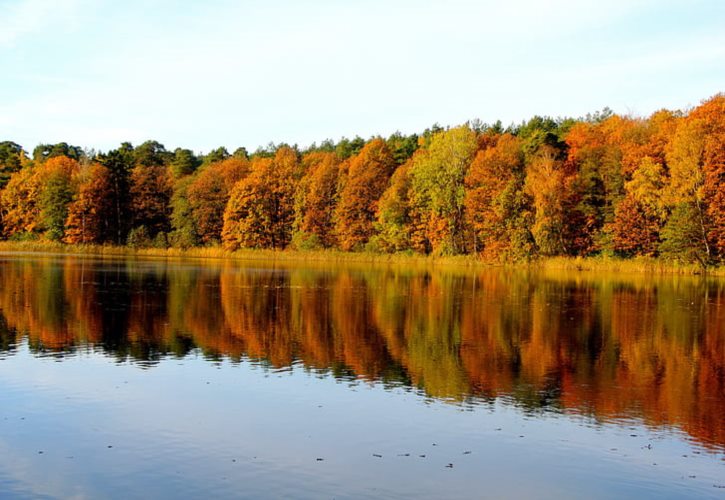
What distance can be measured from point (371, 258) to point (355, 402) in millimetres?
64848

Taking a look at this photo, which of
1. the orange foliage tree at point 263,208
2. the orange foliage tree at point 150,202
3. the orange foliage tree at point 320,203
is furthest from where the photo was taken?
the orange foliage tree at point 150,202

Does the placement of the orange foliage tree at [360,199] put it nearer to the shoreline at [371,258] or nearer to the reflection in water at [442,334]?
the shoreline at [371,258]

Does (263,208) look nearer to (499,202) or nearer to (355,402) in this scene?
(499,202)

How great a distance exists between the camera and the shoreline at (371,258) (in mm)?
59688

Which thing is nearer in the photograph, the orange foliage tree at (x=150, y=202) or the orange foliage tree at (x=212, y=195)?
the orange foliage tree at (x=212, y=195)

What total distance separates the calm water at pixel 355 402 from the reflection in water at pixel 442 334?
0.11 m

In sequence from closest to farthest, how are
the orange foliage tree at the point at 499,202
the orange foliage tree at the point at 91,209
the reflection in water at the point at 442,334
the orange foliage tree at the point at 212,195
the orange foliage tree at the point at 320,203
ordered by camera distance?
the reflection in water at the point at 442,334
the orange foliage tree at the point at 499,202
the orange foliage tree at the point at 320,203
the orange foliage tree at the point at 212,195
the orange foliage tree at the point at 91,209

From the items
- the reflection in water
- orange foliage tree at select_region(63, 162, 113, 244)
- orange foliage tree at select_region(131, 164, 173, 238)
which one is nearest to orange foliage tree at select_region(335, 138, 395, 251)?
orange foliage tree at select_region(131, 164, 173, 238)

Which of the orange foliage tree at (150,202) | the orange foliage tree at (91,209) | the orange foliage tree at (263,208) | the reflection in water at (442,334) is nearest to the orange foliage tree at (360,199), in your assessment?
the orange foliage tree at (263,208)

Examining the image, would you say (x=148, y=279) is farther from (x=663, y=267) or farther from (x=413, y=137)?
(x=413, y=137)

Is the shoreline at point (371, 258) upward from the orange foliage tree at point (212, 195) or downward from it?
downward

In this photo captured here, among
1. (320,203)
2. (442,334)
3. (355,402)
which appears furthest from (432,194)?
(355,402)

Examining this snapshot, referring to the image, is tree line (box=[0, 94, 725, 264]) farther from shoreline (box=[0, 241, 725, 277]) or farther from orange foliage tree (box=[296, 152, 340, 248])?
shoreline (box=[0, 241, 725, 277])

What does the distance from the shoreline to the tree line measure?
108cm
